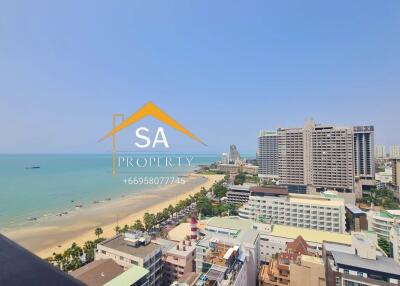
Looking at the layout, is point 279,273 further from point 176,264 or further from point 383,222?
point 383,222

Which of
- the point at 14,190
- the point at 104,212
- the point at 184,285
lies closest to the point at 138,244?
the point at 184,285

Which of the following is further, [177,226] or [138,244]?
[177,226]

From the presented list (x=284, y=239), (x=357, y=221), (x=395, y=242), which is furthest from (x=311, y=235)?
(x=357, y=221)

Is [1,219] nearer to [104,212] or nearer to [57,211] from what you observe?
[57,211]

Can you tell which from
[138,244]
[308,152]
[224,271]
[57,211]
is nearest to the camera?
[224,271]

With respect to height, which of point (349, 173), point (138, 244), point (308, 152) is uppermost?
point (308, 152)
